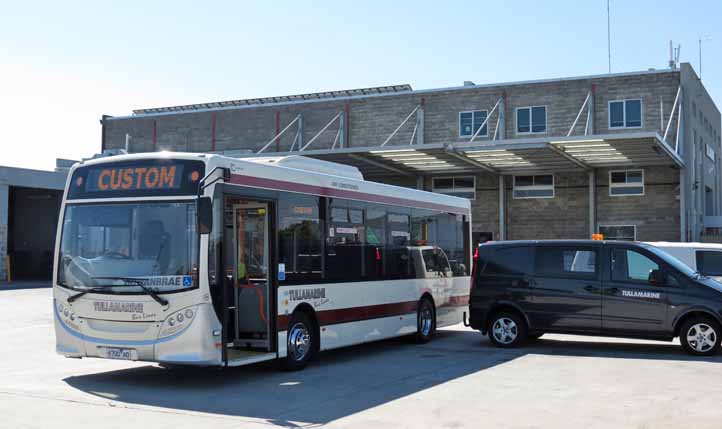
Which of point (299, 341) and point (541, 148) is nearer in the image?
point (299, 341)

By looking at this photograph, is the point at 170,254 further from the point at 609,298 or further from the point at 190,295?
the point at 609,298

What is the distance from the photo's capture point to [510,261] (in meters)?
15.4

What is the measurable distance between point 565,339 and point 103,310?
995 centimetres

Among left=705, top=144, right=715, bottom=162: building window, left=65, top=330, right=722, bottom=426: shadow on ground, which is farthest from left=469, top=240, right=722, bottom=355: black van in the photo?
left=705, top=144, right=715, bottom=162: building window

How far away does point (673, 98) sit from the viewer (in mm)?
36188

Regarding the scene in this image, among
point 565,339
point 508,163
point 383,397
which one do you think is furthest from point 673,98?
point 383,397

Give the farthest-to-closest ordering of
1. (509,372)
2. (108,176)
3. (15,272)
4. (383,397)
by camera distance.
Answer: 1. (15,272)
2. (509,372)
3. (108,176)
4. (383,397)

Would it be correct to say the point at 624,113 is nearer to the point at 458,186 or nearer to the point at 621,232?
the point at 621,232

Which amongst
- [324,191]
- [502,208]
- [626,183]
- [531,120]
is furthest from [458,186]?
[324,191]

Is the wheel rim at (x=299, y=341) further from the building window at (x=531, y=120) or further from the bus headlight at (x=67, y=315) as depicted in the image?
the building window at (x=531, y=120)

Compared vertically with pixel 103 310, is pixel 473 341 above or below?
below

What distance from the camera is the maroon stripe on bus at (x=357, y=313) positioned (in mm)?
11641

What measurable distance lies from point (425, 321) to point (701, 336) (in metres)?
5.10

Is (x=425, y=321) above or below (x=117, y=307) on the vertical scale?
below
